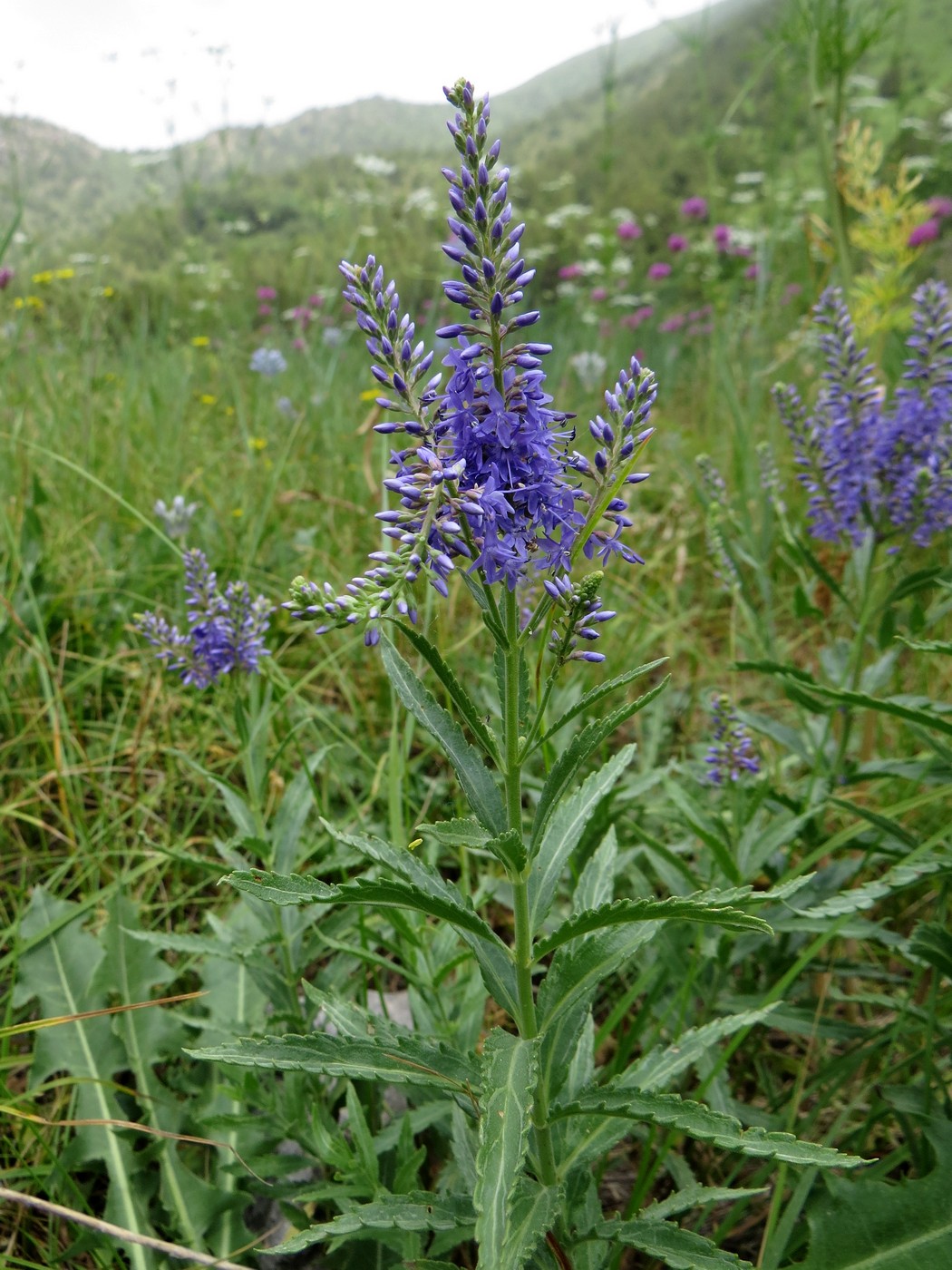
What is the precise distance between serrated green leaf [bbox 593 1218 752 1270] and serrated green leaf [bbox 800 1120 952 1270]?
46cm

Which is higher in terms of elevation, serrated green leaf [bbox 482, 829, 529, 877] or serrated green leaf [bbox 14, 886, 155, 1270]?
serrated green leaf [bbox 482, 829, 529, 877]

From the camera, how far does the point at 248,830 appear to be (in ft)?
6.61

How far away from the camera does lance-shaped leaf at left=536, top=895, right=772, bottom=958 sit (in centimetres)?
105

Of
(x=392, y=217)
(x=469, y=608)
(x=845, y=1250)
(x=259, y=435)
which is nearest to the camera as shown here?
(x=845, y=1250)

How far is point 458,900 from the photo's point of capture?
54.1 inches

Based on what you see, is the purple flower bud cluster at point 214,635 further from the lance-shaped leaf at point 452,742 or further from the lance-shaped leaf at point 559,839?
the lance-shaped leaf at point 559,839

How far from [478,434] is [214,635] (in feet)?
4.27

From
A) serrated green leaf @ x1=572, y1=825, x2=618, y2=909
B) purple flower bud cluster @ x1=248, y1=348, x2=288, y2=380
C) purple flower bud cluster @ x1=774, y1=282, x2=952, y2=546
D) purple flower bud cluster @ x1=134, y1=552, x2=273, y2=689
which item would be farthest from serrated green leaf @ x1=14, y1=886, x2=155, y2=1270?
purple flower bud cluster @ x1=248, y1=348, x2=288, y2=380

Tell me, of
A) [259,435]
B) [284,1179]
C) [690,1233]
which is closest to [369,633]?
[690,1233]

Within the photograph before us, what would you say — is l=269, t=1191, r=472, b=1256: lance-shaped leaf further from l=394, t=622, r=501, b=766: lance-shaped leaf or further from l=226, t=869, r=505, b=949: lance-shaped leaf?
l=394, t=622, r=501, b=766: lance-shaped leaf

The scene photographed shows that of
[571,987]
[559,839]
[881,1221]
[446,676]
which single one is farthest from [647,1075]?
[446,676]

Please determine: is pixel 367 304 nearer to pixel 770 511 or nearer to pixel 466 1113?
pixel 466 1113

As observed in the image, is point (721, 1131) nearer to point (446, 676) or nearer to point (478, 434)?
point (446, 676)

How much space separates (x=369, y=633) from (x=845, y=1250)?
4.96ft
